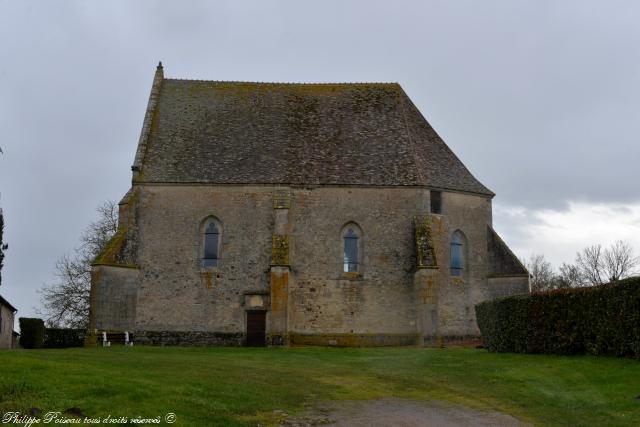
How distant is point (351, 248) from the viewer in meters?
31.6

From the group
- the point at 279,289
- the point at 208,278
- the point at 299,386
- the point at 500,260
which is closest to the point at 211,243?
the point at 208,278

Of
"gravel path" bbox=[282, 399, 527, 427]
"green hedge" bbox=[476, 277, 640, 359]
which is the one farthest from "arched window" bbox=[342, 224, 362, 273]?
"gravel path" bbox=[282, 399, 527, 427]

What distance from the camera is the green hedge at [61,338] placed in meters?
36.0

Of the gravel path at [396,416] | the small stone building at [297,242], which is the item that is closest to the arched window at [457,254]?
the small stone building at [297,242]

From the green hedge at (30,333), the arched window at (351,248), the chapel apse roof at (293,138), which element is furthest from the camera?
the green hedge at (30,333)

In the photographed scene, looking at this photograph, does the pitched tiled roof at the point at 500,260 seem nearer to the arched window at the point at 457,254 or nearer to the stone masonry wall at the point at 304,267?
the stone masonry wall at the point at 304,267

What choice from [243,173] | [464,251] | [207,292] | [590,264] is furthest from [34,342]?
[590,264]

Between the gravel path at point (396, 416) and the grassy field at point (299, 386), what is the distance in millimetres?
522

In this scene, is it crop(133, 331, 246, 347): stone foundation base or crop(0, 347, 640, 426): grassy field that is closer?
crop(0, 347, 640, 426): grassy field

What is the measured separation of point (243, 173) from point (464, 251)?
36.7ft

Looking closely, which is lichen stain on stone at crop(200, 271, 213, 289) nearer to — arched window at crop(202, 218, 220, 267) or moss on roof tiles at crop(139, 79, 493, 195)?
arched window at crop(202, 218, 220, 267)

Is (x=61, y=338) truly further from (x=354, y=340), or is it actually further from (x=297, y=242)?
(x=354, y=340)

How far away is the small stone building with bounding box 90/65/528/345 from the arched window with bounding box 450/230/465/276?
7 cm

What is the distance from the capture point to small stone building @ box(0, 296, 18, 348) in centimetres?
3634
